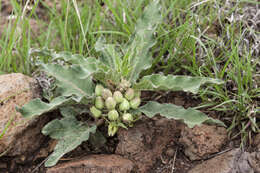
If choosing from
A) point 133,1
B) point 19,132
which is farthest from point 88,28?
point 19,132

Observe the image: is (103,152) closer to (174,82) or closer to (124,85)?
(124,85)

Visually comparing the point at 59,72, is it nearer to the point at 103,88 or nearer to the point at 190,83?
the point at 103,88

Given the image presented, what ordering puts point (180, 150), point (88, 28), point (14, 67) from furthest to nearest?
1. point (88, 28)
2. point (14, 67)
3. point (180, 150)

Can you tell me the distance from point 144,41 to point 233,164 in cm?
91

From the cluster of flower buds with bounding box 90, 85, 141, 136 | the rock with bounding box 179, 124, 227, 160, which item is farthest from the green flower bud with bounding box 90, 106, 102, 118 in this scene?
the rock with bounding box 179, 124, 227, 160

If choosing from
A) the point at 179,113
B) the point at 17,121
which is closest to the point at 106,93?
the point at 179,113

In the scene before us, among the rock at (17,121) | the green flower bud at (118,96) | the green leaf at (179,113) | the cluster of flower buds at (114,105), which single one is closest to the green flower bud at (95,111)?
the cluster of flower buds at (114,105)

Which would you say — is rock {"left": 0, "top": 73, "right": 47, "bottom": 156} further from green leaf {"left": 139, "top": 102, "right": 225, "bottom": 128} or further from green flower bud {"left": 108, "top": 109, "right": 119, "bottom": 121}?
green leaf {"left": 139, "top": 102, "right": 225, "bottom": 128}

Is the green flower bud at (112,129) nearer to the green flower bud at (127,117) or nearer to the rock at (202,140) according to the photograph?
the green flower bud at (127,117)

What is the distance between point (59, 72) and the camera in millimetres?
1748

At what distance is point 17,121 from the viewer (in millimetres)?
1793

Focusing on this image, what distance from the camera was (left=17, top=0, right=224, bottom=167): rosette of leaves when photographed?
5.43 feet

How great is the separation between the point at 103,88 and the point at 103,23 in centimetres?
79

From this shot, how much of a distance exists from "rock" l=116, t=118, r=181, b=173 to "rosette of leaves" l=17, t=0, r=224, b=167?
116mm
